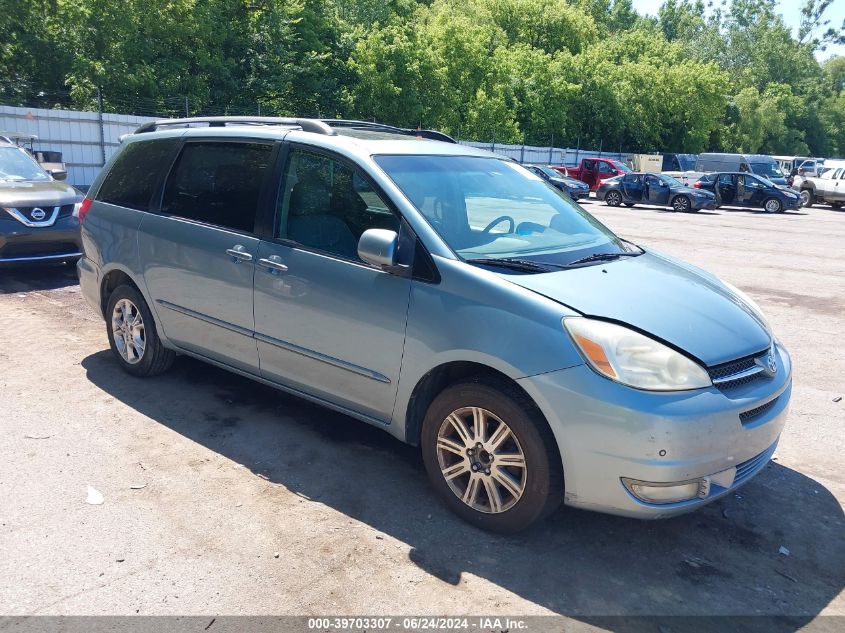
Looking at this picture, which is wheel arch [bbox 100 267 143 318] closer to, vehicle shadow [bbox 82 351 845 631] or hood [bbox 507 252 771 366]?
vehicle shadow [bbox 82 351 845 631]

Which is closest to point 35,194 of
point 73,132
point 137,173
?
point 137,173

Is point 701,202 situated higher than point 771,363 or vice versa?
point 771,363

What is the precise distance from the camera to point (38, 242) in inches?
340

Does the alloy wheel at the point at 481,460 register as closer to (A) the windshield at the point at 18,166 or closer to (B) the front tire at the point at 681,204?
(A) the windshield at the point at 18,166

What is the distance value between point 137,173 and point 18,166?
5.43 meters

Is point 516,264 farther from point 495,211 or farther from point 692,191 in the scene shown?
point 692,191

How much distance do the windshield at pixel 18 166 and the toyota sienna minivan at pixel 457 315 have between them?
5218mm

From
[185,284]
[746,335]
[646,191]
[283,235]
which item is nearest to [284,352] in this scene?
[283,235]

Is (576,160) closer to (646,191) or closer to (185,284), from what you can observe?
(646,191)

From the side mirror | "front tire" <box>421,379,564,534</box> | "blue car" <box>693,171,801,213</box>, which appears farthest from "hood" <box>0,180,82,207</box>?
"blue car" <box>693,171,801,213</box>

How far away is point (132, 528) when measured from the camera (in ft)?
11.4

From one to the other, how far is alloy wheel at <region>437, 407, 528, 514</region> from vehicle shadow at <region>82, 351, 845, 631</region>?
7.2 inches

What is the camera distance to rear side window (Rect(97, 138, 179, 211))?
5254mm

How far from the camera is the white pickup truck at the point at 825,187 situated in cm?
2972
